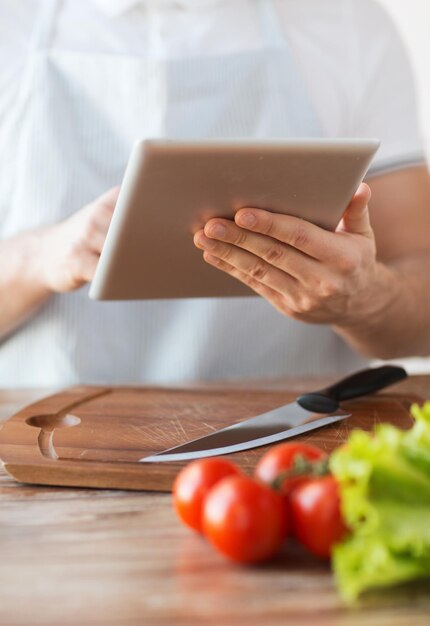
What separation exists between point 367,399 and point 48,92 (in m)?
0.79

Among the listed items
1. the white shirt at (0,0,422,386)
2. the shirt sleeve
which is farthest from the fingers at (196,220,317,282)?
the shirt sleeve

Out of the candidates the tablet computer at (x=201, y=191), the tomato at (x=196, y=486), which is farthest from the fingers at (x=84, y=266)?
the tomato at (x=196, y=486)

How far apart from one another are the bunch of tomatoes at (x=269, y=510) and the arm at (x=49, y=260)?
1.92ft

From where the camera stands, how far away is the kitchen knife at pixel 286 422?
957 mm

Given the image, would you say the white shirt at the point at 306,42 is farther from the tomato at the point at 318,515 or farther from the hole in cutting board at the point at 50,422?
the tomato at the point at 318,515

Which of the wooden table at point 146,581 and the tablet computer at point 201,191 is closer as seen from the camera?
the wooden table at point 146,581

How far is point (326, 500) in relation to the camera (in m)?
0.65

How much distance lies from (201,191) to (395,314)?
0.55 m

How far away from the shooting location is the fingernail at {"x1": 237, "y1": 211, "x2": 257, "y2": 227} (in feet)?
3.25

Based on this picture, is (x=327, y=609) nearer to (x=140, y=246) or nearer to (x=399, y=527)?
(x=399, y=527)

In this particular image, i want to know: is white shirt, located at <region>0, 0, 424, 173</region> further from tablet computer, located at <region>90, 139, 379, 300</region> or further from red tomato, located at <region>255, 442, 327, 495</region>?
red tomato, located at <region>255, 442, 327, 495</region>

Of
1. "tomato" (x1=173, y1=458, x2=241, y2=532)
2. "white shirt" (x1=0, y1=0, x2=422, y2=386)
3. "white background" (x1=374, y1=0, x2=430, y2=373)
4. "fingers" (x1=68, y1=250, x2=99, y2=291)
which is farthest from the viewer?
"white background" (x1=374, y1=0, x2=430, y2=373)

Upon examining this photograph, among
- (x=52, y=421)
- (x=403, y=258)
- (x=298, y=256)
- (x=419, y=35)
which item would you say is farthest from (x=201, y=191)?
(x=419, y=35)

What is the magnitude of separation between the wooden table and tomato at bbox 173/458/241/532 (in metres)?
0.03
